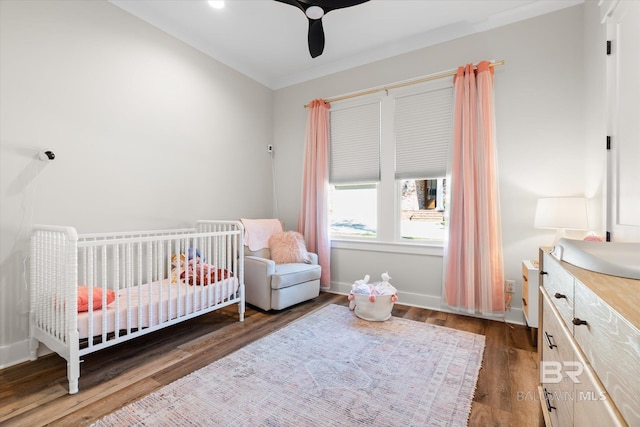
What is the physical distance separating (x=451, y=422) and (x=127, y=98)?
3.21m

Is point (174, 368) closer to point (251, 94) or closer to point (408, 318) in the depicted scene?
point (408, 318)

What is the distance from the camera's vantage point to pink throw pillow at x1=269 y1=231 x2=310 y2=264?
3.25 meters

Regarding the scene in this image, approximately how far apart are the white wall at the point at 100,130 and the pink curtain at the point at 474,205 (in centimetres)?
247

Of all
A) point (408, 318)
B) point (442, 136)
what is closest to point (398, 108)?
point (442, 136)

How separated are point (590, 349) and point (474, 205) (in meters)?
2.09

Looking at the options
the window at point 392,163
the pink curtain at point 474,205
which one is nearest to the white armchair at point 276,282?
the window at point 392,163

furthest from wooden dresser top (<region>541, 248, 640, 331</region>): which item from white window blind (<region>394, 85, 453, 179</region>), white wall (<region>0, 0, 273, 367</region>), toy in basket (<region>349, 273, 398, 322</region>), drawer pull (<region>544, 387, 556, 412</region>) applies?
white wall (<region>0, 0, 273, 367</region>)

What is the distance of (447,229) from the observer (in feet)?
9.40

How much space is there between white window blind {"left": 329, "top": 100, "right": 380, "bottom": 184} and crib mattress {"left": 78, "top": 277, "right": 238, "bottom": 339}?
1.79 m

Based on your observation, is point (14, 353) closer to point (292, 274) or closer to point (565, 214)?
point (292, 274)

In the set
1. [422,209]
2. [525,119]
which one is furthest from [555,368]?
[525,119]

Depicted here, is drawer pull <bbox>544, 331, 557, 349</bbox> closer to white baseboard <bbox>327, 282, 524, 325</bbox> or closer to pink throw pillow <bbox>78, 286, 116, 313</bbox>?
white baseboard <bbox>327, 282, 524, 325</bbox>

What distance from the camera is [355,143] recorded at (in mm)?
3453

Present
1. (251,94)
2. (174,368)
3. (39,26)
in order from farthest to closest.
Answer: (251,94), (39,26), (174,368)
